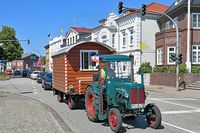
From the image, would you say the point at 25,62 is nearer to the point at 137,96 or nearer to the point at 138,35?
the point at 138,35

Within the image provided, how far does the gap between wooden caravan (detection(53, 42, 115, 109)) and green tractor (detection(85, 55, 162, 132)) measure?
3.23 meters

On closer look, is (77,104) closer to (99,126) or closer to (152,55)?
(99,126)

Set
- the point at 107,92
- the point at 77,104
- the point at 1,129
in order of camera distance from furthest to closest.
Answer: the point at 77,104, the point at 107,92, the point at 1,129

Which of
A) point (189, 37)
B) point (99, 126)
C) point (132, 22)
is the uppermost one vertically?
point (132, 22)

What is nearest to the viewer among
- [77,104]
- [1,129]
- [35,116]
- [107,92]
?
[1,129]

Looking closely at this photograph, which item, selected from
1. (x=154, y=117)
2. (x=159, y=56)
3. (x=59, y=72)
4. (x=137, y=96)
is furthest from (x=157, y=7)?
(x=137, y=96)

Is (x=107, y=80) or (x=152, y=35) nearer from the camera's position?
(x=107, y=80)

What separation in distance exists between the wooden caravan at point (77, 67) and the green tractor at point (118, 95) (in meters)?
3.23

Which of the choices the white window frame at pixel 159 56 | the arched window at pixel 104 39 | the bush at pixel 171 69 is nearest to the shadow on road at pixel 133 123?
the bush at pixel 171 69

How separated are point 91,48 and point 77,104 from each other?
2637 mm

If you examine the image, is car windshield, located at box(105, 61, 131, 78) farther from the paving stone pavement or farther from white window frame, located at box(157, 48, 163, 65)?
white window frame, located at box(157, 48, 163, 65)

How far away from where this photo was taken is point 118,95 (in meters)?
10.5

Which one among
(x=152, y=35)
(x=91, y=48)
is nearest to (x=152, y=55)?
(x=152, y=35)

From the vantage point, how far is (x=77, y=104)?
15664 millimetres
